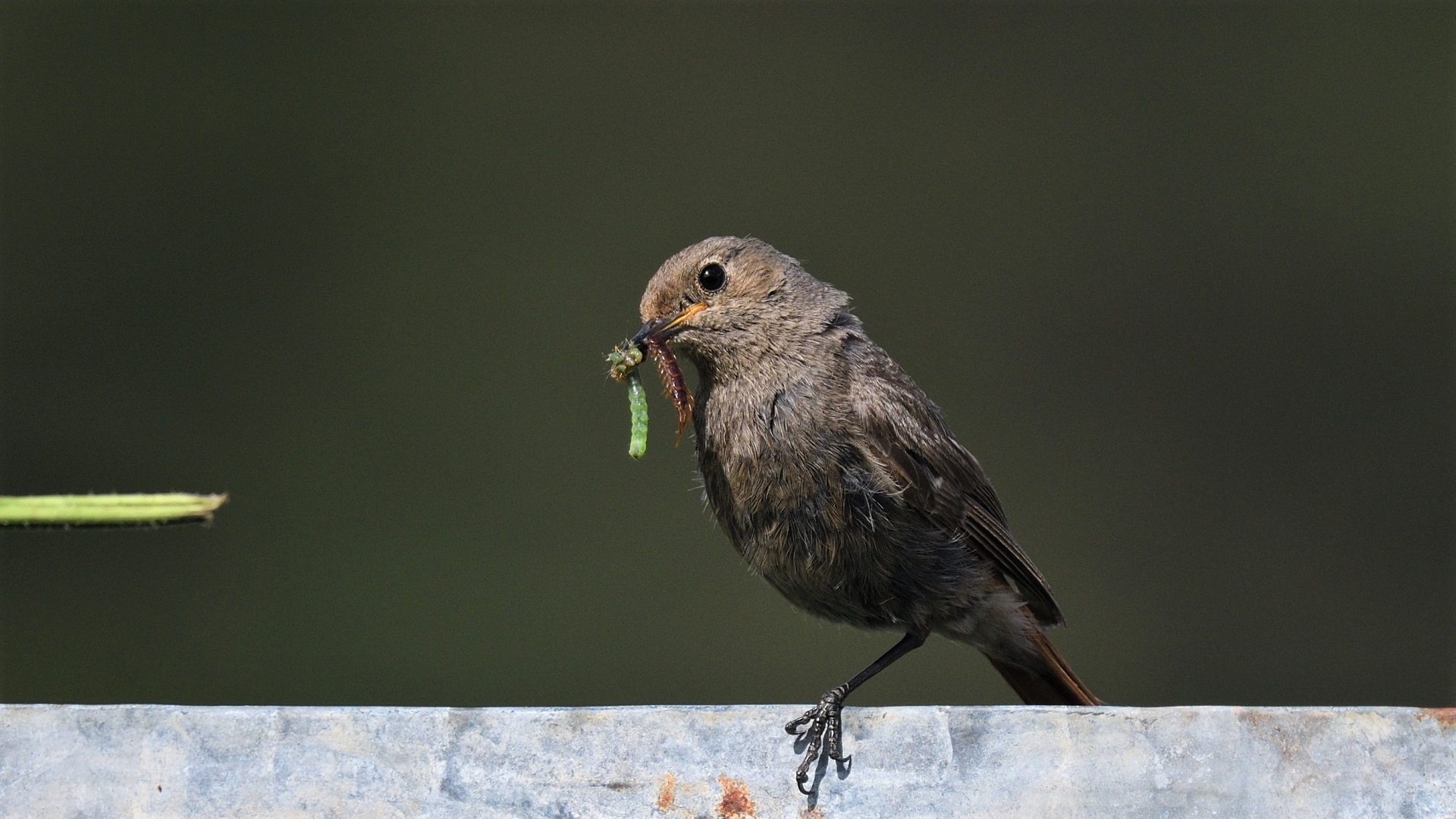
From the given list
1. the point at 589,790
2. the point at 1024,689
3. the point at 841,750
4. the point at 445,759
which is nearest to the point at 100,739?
the point at 445,759

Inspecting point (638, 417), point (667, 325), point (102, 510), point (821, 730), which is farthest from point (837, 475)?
point (102, 510)

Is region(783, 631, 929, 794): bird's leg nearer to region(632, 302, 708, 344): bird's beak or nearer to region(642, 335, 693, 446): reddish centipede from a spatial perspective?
region(642, 335, 693, 446): reddish centipede

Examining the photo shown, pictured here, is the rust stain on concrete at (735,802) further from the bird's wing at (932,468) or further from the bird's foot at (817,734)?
the bird's wing at (932,468)

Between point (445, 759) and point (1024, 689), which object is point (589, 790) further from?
point (1024, 689)

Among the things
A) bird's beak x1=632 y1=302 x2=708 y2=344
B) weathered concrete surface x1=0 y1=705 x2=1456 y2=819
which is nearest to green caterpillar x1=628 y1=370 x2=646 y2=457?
bird's beak x1=632 y1=302 x2=708 y2=344

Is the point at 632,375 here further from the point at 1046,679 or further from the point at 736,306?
the point at 1046,679
